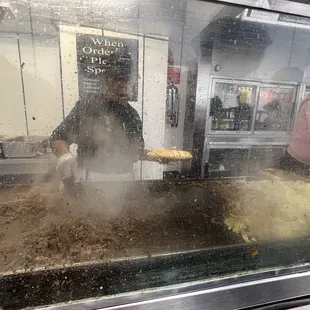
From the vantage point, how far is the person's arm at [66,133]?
0.69 metres

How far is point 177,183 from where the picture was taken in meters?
1.20

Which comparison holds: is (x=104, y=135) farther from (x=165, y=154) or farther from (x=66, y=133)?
(x=165, y=154)

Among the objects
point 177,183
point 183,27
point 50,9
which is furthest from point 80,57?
point 177,183

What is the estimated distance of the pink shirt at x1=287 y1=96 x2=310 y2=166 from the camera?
0.93m

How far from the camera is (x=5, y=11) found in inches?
21.8

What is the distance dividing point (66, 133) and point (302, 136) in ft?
3.51

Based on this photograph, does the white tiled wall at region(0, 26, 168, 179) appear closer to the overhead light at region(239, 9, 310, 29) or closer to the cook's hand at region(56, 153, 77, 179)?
the cook's hand at region(56, 153, 77, 179)

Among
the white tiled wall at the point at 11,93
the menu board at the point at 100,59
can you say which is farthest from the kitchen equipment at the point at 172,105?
the white tiled wall at the point at 11,93

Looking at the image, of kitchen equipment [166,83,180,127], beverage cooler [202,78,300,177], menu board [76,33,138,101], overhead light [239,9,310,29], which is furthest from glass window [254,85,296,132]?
menu board [76,33,138,101]

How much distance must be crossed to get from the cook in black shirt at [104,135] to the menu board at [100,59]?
2cm

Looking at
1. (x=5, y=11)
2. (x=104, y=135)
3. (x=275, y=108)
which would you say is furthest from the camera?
(x=275, y=108)

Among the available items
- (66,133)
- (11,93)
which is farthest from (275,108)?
(11,93)

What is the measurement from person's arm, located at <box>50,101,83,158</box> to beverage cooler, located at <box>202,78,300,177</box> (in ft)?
1.80

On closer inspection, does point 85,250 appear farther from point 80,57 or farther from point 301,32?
point 301,32
